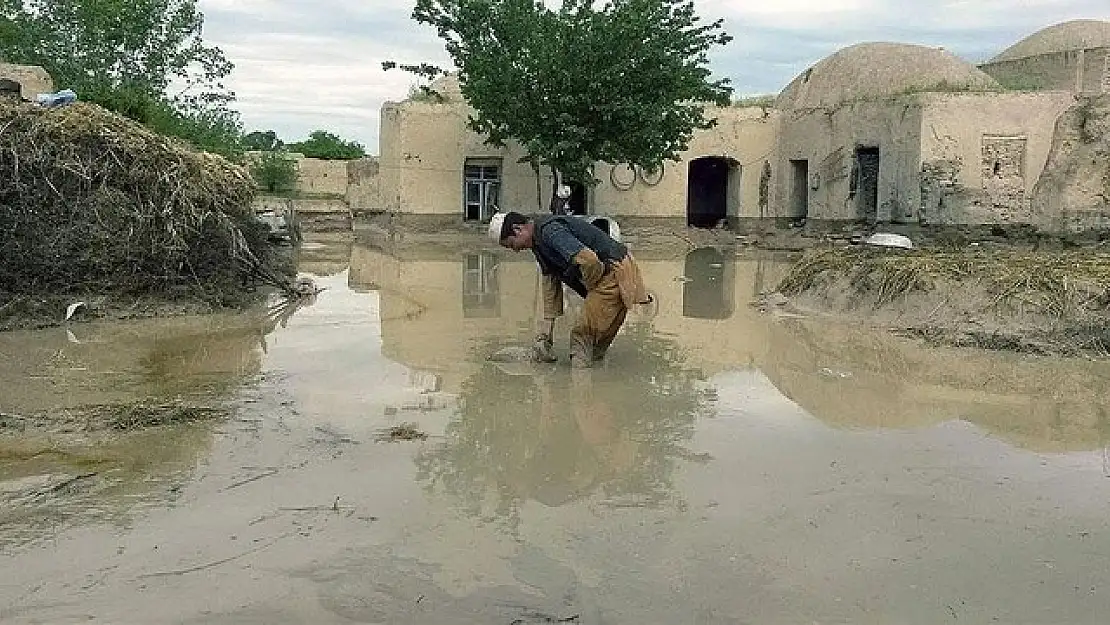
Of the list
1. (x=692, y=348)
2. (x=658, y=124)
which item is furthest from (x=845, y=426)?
(x=658, y=124)

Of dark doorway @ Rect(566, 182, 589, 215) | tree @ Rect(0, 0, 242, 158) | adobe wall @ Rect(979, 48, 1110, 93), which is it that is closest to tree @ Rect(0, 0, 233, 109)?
tree @ Rect(0, 0, 242, 158)

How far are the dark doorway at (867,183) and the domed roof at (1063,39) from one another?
7.19 meters

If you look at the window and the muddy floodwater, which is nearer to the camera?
the muddy floodwater

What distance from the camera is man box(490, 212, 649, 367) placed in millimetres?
6590

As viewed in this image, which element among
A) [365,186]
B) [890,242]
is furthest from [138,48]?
[890,242]

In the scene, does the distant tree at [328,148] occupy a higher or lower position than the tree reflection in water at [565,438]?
higher

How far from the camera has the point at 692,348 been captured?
8.02 meters

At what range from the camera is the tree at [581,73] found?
19.4 m

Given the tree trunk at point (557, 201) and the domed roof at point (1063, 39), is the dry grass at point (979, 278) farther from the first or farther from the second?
the domed roof at point (1063, 39)

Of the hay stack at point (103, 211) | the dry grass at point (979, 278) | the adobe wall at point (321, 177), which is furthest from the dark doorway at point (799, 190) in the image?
the hay stack at point (103, 211)

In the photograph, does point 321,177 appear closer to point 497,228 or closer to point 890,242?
point 890,242

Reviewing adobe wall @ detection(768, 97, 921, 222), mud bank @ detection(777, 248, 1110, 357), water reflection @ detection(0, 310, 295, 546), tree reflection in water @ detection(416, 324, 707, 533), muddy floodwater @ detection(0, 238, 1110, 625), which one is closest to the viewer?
muddy floodwater @ detection(0, 238, 1110, 625)

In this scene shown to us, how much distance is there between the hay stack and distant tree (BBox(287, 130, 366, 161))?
33.1 m

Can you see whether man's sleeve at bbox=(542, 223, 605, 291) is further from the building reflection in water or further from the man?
the building reflection in water
